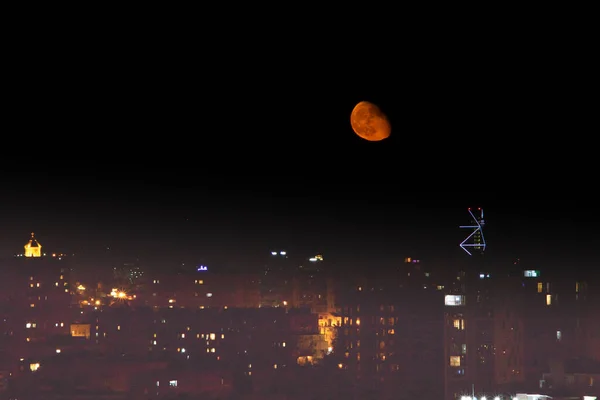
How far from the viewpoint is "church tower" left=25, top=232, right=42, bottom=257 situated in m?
35.5

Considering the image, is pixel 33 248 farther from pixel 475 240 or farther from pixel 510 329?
pixel 510 329

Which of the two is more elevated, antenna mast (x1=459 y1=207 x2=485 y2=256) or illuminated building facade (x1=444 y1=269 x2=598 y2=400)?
antenna mast (x1=459 y1=207 x2=485 y2=256)

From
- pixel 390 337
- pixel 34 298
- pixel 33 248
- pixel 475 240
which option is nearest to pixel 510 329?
pixel 475 240

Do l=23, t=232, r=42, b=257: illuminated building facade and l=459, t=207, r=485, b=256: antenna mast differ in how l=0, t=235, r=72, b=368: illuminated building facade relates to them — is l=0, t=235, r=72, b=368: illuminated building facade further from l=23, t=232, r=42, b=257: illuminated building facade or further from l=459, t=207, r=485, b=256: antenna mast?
l=459, t=207, r=485, b=256: antenna mast

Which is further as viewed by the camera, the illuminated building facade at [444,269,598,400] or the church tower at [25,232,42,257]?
the church tower at [25,232,42,257]

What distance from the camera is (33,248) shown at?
35.6 m

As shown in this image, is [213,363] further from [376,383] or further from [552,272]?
[552,272]

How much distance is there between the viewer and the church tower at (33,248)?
35.5m

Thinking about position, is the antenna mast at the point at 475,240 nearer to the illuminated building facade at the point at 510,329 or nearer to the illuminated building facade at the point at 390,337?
the illuminated building facade at the point at 510,329

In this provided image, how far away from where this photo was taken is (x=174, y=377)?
31438 millimetres

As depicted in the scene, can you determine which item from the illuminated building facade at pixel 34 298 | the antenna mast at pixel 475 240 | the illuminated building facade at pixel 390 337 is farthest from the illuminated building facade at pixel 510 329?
the illuminated building facade at pixel 34 298

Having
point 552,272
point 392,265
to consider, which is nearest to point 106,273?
point 392,265

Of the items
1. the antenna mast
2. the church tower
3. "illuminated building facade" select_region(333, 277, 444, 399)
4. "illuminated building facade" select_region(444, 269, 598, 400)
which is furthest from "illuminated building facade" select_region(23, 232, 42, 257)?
the antenna mast

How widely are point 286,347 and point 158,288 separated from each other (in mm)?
5811
